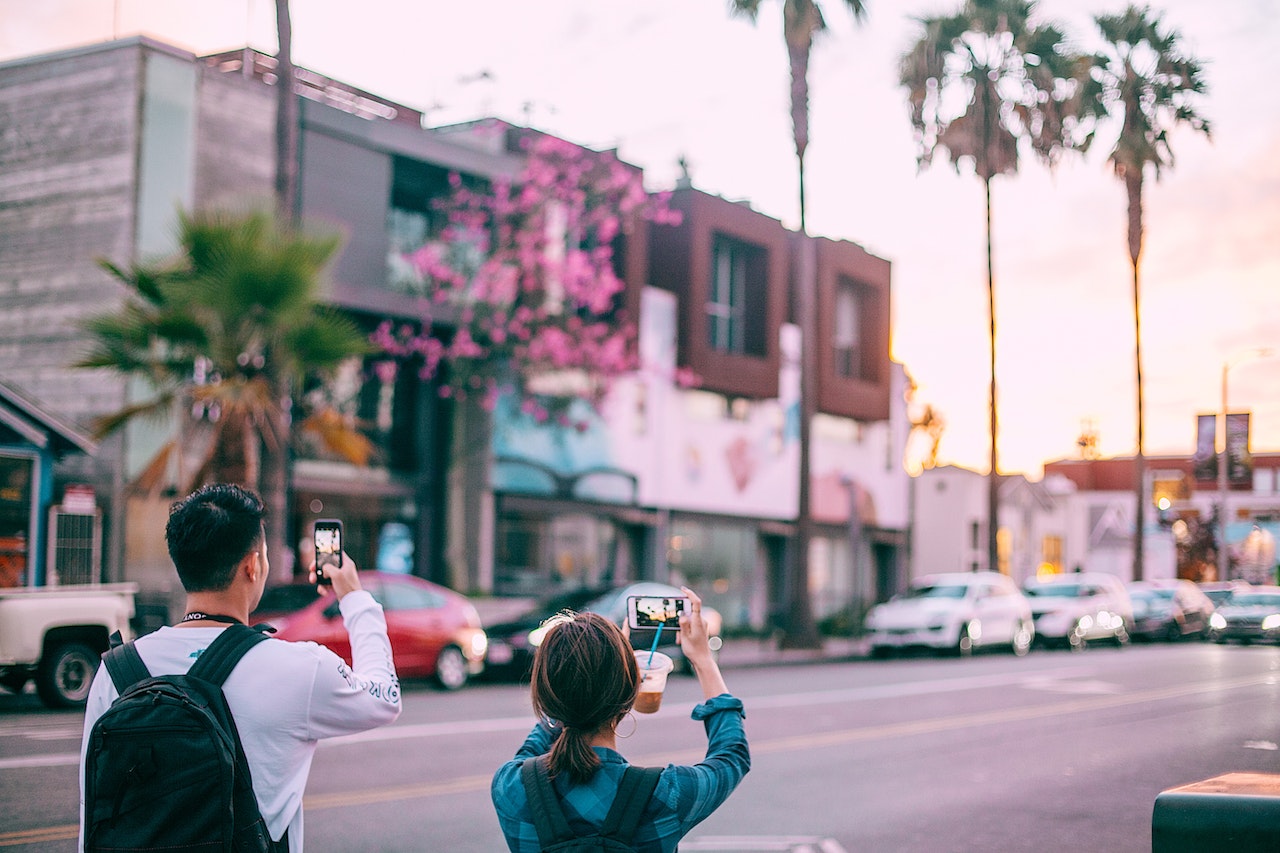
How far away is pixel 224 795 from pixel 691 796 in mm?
1017

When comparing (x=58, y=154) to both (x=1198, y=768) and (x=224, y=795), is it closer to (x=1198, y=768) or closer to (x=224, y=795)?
(x=1198, y=768)

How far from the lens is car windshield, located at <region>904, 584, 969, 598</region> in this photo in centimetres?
2889

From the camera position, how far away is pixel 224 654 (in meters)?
3.04

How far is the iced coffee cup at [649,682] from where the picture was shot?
3.38 m

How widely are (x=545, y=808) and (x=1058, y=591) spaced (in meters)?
31.7

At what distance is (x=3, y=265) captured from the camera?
2102cm

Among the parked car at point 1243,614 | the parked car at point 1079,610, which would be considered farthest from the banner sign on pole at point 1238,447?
the parked car at point 1079,610

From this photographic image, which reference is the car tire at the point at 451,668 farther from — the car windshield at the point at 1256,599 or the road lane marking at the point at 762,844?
the car windshield at the point at 1256,599

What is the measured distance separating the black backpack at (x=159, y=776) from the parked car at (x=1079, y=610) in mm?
30448

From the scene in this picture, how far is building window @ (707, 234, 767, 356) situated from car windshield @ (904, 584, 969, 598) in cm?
858

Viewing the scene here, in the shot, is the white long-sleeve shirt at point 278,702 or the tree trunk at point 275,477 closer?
the white long-sleeve shirt at point 278,702

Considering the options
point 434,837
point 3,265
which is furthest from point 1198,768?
point 3,265

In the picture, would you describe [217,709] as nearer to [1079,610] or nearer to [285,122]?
[285,122]

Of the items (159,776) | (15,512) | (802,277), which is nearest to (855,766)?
(159,776)
